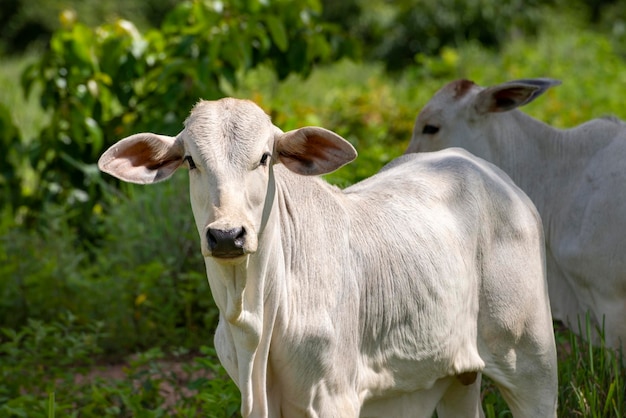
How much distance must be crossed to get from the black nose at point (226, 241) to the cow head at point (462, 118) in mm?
2470

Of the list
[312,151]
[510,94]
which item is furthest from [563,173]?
[312,151]

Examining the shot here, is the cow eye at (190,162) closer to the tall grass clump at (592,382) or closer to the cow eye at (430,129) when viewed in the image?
the tall grass clump at (592,382)

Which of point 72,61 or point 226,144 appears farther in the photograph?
point 72,61

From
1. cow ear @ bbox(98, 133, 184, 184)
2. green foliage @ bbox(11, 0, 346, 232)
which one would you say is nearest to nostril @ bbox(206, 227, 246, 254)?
cow ear @ bbox(98, 133, 184, 184)

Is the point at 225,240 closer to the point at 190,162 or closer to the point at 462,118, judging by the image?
the point at 190,162

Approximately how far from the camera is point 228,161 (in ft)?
9.76

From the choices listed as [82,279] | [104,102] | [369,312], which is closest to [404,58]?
[104,102]

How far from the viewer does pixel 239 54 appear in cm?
644

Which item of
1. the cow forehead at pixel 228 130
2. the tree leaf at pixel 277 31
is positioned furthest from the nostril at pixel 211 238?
the tree leaf at pixel 277 31

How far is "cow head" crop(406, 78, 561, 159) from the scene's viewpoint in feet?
16.5

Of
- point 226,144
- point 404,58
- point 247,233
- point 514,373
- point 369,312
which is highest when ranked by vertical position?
point 226,144

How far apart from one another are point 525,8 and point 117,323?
37.4ft

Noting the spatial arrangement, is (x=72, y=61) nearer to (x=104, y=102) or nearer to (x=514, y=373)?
(x=104, y=102)

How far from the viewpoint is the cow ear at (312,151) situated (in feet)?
10.4
